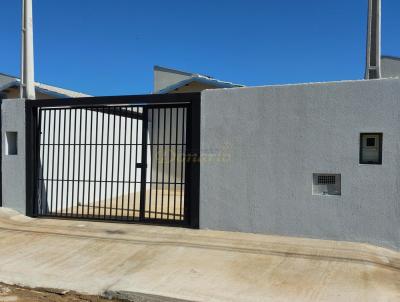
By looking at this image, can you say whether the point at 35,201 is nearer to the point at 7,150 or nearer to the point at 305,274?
the point at 7,150

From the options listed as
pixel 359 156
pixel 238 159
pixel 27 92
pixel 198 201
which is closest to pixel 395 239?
pixel 359 156

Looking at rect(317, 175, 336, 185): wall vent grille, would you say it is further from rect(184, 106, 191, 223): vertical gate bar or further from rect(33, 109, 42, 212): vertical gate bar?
rect(33, 109, 42, 212): vertical gate bar

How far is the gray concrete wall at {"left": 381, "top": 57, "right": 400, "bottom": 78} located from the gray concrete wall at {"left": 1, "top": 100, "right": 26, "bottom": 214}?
1625 centimetres

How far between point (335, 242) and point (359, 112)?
1.95m

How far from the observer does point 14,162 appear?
8430 millimetres

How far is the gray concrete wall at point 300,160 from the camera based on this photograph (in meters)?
5.98

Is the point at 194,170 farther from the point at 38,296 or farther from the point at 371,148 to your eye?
the point at 38,296

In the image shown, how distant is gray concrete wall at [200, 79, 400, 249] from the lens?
5.98m

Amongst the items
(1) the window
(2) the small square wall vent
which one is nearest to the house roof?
(2) the small square wall vent

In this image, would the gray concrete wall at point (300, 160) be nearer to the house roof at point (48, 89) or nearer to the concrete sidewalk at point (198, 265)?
the concrete sidewalk at point (198, 265)

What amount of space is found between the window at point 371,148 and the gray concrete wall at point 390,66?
569 inches

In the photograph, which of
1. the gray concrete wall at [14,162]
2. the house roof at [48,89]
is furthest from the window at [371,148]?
the house roof at [48,89]

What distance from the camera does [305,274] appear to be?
5.04 meters

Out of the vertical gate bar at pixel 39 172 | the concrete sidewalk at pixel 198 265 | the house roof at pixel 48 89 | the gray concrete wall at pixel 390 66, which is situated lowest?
the concrete sidewalk at pixel 198 265
